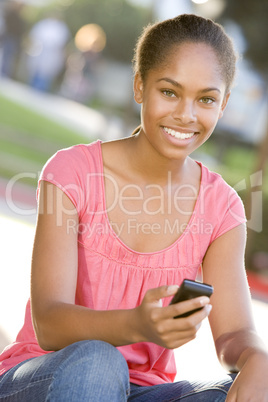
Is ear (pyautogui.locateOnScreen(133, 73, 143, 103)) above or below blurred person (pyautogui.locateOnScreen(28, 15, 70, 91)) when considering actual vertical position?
below

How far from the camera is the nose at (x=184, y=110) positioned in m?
1.59

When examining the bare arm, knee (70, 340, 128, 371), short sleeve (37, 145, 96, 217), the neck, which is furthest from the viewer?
the neck

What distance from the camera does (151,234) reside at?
5.52 feet

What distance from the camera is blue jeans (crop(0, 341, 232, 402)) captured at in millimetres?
1233

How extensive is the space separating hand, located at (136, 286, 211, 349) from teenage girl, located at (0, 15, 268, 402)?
12 cm

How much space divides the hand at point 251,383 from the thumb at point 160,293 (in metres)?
0.30

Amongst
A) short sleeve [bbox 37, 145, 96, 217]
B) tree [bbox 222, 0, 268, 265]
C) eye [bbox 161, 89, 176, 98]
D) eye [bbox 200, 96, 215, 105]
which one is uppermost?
tree [bbox 222, 0, 268, 265]

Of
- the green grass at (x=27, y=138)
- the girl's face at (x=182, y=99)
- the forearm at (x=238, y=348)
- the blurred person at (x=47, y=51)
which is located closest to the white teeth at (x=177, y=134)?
the girl's face at (x=182, y=99)

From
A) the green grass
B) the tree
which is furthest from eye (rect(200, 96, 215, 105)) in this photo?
the green grass

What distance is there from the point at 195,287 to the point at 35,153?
271 inches

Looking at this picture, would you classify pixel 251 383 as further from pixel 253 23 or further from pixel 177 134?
pixel 253 23

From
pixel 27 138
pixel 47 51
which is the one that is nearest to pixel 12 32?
pixel 47 51

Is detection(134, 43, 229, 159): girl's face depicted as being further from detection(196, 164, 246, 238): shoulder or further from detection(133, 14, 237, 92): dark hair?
detection(196, 164, 246, 238): shoulder

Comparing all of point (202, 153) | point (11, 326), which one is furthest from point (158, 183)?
point (202, 153)
